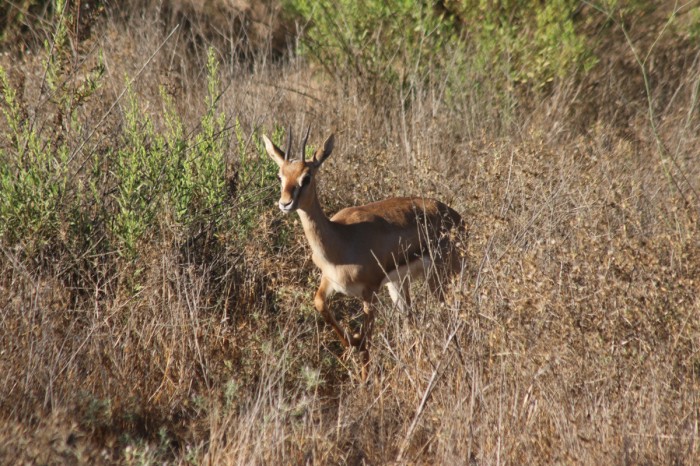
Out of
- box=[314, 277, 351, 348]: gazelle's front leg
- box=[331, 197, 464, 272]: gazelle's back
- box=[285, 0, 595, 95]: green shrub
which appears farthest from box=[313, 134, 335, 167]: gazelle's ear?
box=[285, 0, 595, 95]: green shrub

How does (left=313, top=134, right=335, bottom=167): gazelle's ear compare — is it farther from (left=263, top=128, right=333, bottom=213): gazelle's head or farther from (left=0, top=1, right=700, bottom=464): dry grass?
(left=0, top=1, right=700, bottom=464): dry grass

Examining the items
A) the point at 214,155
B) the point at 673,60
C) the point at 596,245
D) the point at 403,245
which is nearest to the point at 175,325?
the point at 214,155

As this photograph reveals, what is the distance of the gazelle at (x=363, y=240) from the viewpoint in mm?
5488

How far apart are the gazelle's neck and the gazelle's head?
0.06 metres

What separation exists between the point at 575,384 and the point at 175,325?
2.05m

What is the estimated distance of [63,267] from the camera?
5.21 meters

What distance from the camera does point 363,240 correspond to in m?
5.90

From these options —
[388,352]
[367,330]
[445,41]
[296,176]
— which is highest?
[445,41]

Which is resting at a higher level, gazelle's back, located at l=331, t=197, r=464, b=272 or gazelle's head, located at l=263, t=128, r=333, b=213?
gazelle's head, located at l=263, t=128, r=333, b=213

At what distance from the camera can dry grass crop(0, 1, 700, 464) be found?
13.1 feet

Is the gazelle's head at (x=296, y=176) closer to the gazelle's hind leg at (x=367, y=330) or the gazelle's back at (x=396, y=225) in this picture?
the gazelle's back at (x=396, y=225)

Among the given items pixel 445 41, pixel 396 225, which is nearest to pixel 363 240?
pixel 396 225

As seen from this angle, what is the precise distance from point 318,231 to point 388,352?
93cm

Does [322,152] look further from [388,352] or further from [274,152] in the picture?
[388,352]
